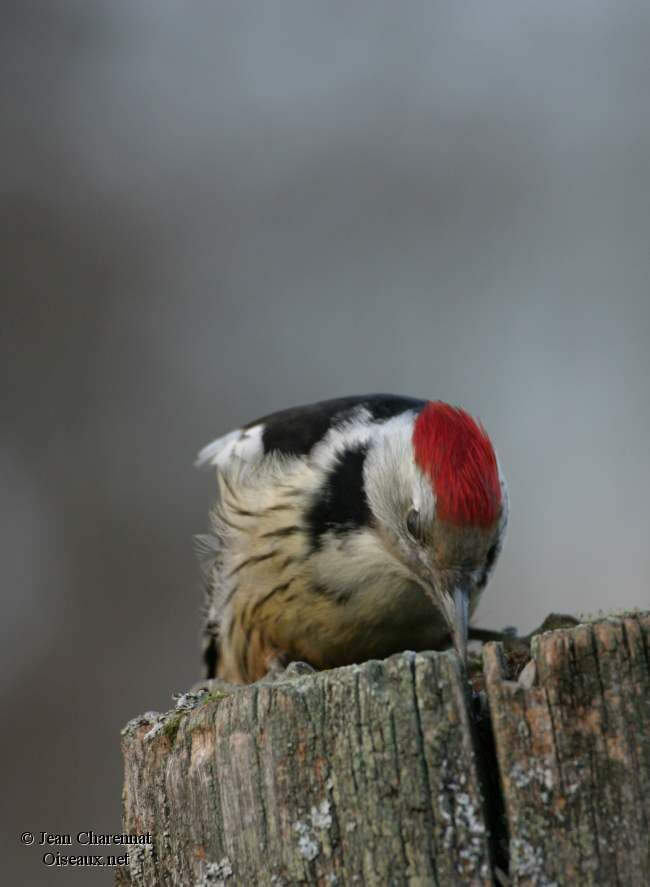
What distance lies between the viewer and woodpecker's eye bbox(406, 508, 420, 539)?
11.3ft

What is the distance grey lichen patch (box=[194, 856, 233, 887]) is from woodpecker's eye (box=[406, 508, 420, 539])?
1521 mm

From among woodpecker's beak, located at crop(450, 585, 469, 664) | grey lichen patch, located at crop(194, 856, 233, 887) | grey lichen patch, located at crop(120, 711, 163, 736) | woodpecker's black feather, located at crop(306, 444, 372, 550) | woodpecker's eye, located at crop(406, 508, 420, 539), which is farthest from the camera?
woodpecker's black feather, located at crop(306, 444, 372, 550)

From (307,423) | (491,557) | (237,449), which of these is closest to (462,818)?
(491,557)

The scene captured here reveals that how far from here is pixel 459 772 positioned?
1.85 meters

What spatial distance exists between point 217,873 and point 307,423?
7.04 feet

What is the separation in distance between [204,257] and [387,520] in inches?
178

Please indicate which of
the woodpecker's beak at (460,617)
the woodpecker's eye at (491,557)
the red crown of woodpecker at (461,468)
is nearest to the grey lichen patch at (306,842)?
the woodpecker's beak at (460,617)

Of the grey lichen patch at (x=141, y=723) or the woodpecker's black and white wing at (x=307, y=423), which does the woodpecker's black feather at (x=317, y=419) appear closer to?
the woodpecker's black and white wing at (x=307, y=423)

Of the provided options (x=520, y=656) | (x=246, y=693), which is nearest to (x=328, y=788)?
(x=246, y=693)

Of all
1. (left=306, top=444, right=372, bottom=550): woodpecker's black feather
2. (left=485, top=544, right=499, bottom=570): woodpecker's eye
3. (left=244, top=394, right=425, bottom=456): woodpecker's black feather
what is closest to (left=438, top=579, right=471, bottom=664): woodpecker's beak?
(left=485, top=544, right=499, bottom=570): woodpecker's eye

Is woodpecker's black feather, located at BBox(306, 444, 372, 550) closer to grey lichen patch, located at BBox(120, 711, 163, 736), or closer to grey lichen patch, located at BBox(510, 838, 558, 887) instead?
grey lichen patch, located at BBox(120, 711, 163, 736)

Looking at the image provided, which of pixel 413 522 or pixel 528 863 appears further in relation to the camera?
pixel 413 522

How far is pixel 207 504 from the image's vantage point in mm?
7230

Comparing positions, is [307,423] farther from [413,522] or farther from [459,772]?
[459,772]
